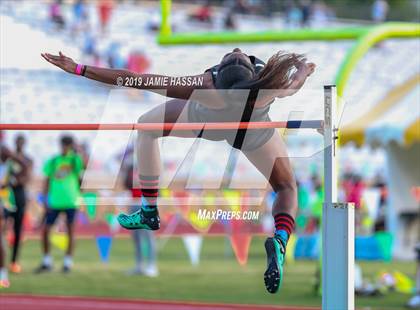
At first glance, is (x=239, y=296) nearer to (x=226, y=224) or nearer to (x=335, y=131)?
(x=335, y=131)

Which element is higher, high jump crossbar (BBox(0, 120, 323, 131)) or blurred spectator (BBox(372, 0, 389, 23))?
blurred spectator (BBox(372, 0, 389, 23))

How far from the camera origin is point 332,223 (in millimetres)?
4938

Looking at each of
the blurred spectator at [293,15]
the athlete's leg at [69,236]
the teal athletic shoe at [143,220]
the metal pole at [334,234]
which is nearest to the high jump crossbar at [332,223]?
the metal pole at [334,234]

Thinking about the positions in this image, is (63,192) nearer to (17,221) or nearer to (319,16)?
(17,221)

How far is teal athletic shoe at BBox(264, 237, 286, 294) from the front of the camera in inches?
194

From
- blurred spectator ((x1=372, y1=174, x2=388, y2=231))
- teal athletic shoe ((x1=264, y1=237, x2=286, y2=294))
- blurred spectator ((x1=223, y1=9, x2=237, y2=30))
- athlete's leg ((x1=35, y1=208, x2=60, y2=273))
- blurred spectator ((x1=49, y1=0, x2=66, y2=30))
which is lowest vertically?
teal athletic shoe ((x1=264, y1=237, x2=286, y2=294))

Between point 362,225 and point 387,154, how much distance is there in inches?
69.0

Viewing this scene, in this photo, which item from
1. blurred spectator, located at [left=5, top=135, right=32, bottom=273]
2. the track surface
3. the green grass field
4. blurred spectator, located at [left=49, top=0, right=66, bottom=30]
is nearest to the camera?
A: the track surface

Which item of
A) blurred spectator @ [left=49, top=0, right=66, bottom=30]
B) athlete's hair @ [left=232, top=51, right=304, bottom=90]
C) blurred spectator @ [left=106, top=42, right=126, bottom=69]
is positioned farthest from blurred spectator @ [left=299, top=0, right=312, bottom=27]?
athlete's hair @ [left=232, top=51, right=304, bottom=90]

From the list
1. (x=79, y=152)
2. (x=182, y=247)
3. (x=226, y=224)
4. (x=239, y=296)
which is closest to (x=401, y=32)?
(x=239, y=296)

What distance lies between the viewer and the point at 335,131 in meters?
5.01

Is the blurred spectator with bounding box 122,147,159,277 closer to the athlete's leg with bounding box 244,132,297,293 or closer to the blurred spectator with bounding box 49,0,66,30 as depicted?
the athlete's leg with bounding box 244,132,297,293

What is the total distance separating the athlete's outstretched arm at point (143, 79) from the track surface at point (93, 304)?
3.28 m

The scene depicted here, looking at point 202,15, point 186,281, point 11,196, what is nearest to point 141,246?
point 186,281
